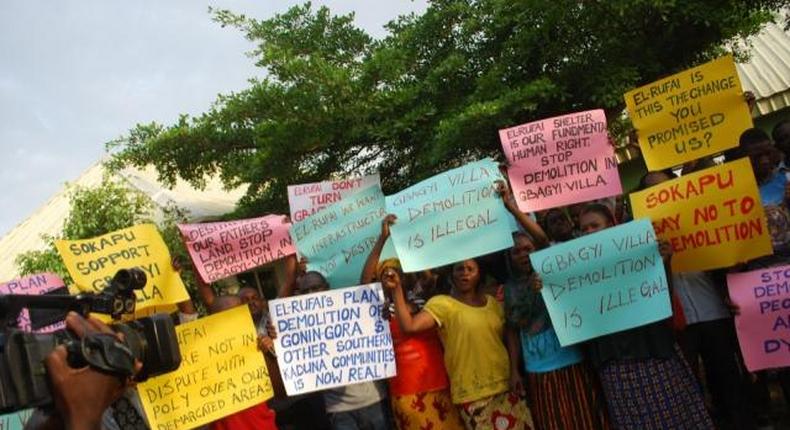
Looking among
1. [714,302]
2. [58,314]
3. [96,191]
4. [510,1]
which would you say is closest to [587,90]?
[510,1]

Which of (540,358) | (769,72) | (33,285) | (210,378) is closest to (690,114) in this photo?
(540,358)

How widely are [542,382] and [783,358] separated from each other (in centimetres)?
120

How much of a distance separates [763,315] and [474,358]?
1.49 metres

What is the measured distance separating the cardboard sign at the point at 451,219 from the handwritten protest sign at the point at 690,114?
0.97 meters

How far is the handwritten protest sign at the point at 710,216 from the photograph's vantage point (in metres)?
3.20

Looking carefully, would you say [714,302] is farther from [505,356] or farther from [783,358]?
[505,356]

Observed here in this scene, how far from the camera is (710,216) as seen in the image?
329 centimetres

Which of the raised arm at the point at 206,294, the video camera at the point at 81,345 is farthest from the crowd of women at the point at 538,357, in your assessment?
the video camera at the point at 81,345

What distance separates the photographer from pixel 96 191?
9.56 meters

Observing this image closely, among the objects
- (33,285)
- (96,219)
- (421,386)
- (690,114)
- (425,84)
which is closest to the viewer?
(421,386)

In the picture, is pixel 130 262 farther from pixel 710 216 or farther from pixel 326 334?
pixel 710 216

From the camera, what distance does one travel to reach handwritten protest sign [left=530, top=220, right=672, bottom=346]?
10.6 ft

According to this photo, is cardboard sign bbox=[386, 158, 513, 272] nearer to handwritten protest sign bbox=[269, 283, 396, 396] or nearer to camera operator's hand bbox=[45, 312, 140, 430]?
handwritten protest sign bbox=[269, 283, 396, 396]

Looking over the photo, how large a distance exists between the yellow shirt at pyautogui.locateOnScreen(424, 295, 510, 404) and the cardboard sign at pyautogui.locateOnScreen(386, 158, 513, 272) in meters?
0.31
